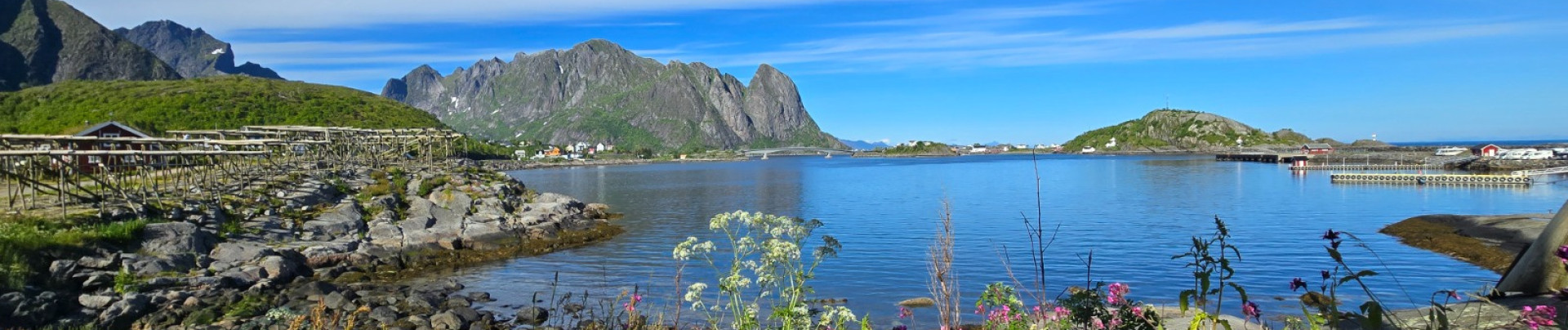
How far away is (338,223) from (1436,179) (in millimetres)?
82349

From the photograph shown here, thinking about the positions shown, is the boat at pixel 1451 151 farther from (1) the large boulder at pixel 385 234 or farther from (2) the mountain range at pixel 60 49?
(2) the mountain range at pixel 60 49

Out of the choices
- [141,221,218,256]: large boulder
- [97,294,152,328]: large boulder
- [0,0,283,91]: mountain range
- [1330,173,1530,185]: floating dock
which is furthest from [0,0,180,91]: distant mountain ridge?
[1330,173,1530,185]: floating dock

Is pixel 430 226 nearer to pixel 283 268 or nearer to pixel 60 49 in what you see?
pixel 283 268

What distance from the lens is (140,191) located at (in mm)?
28750

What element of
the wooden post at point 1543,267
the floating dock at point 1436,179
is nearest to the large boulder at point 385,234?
the wooden post at point 1543,267

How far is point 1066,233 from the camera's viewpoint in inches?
1446

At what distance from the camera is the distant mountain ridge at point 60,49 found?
131 meters

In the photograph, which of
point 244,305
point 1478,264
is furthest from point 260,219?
point 1478,264

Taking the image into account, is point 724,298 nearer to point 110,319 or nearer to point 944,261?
point 110,319

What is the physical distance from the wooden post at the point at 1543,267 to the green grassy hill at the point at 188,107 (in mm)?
80823

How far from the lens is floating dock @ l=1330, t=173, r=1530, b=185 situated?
6531 cm

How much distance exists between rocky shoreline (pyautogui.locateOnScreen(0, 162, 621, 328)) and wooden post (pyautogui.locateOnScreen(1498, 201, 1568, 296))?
889 centimetres

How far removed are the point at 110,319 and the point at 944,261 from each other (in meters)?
18.7

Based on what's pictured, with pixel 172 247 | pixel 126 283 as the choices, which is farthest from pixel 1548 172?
pixel 126 283
